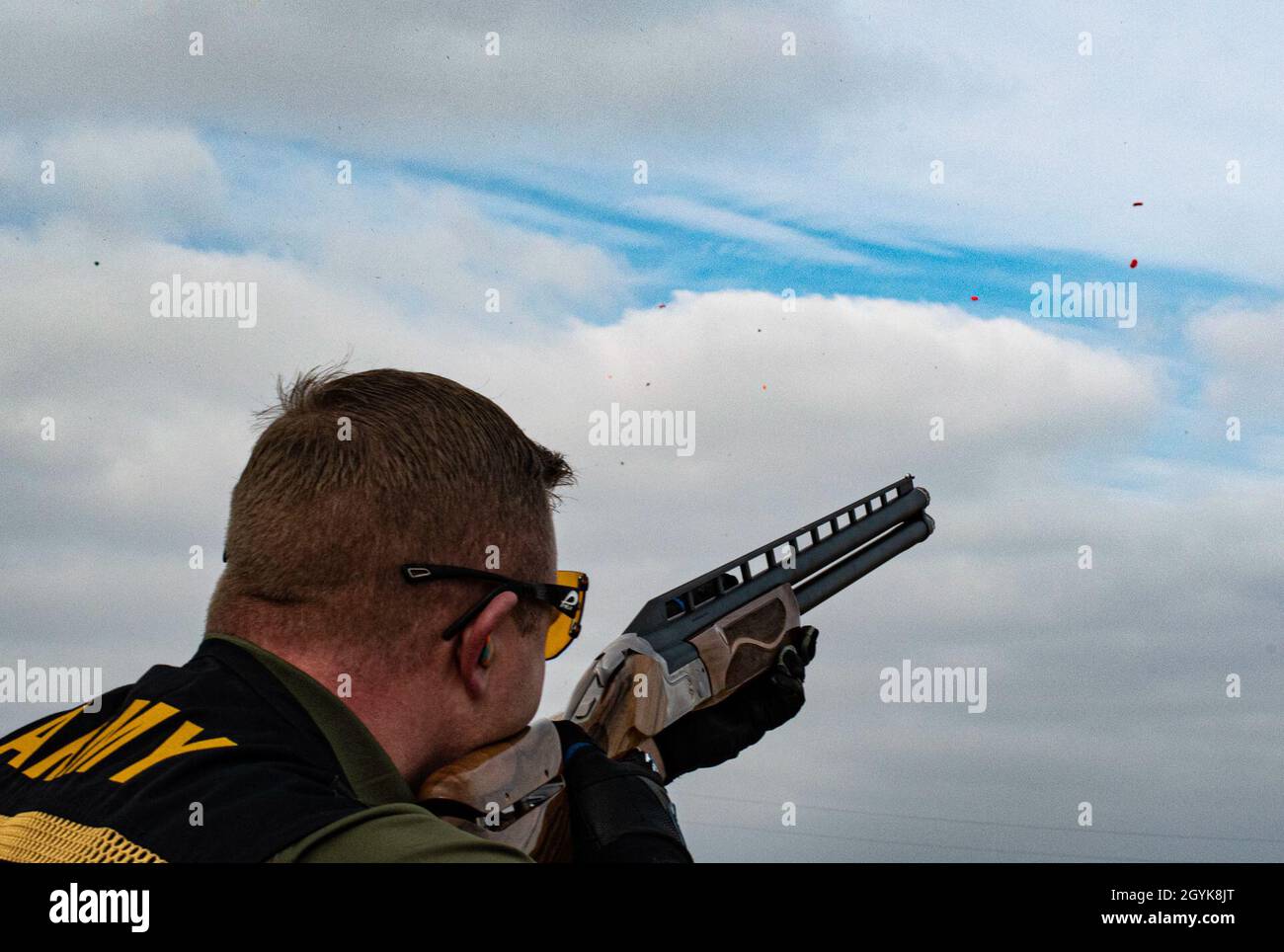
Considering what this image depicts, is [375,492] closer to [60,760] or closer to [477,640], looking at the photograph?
[477,640]

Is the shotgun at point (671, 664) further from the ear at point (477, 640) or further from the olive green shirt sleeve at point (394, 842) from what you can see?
the olive green shirt sleeve at point (394, 842)

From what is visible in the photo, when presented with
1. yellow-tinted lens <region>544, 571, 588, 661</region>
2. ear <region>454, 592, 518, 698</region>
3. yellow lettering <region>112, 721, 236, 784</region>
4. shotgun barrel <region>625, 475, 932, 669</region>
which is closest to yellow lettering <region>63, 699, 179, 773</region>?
yellow lettering <region>112, 721, 236, 784</region>

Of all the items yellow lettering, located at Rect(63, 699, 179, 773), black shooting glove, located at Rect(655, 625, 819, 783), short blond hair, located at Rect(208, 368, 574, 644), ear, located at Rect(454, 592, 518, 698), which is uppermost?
short blond hair, located at Rect(208, 368, 574, 644)

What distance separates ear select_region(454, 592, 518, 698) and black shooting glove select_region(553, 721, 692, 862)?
73cm

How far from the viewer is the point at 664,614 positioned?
25.3ft

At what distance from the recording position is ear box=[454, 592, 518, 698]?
12.2ft

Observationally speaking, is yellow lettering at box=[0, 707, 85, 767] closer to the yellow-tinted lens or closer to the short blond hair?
the short blond hair

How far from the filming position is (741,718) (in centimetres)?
827

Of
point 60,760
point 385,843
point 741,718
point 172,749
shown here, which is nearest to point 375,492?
point 172,749

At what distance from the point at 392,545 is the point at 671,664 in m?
4.18

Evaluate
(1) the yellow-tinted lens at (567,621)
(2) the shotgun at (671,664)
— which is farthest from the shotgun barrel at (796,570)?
(1) the yellow-tinted lens at (567,621)
